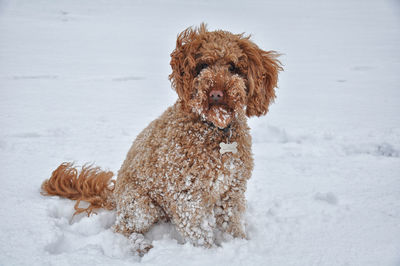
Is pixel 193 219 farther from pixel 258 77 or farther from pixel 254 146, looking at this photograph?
pixel 254 146

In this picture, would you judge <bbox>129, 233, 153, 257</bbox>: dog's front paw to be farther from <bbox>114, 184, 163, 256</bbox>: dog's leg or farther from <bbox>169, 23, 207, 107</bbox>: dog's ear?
<bbox>169, 23, 207, 107</bbox>: dog's ear

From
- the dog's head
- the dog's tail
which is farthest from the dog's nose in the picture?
the dog's tail

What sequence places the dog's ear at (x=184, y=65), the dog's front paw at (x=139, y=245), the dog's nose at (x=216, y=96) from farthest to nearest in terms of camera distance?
the dog's front paw at (x=139, y=245), the dog's ear at (x=184, y=65), the dog's nose at (x=216, y=96)

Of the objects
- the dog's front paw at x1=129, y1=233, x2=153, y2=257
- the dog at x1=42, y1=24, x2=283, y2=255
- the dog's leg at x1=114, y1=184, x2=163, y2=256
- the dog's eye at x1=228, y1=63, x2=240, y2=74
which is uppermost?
the dog's eye at x1=228, y1=63, x2=240, y2=74

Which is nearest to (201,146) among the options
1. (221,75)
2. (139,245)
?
(221,75)

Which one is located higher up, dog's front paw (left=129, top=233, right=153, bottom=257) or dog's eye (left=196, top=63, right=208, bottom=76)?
dog's eye (left=196, top=63, right=208, bottom=76)

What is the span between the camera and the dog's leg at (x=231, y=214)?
92.0 inches

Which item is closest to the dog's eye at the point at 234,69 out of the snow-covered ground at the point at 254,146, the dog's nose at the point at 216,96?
the dog's nose at the point at 216,96

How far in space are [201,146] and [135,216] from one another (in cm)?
76

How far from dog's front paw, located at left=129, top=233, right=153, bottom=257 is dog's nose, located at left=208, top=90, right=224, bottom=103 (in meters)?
1.20

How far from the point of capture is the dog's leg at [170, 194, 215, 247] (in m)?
2.13

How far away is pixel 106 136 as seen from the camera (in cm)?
420

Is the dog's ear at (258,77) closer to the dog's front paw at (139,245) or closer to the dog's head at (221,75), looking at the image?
the dog's head at (221,75)

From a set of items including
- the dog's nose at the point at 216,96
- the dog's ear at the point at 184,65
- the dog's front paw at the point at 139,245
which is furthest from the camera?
the dog's front paw at the point at 139,245
